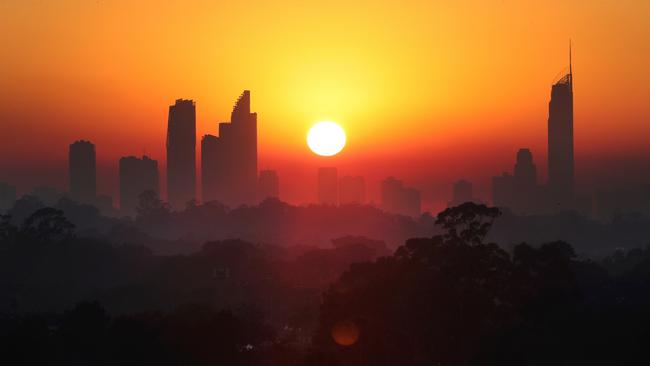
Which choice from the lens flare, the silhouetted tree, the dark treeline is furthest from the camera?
the silhouetted tree

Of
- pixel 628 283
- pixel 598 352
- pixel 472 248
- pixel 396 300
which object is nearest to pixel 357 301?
pixel 396 300

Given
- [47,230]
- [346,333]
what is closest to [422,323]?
[346,333]

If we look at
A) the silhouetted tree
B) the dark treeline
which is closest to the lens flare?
the dark treeline

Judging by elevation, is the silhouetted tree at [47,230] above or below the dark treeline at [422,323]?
above

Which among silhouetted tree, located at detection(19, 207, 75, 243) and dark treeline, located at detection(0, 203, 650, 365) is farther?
silhouetted tree, located at detection(19, 207, 75, 243)

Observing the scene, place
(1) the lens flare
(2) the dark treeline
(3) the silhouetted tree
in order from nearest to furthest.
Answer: (2) the dark treeline < (1) the lens flare < (3) the silhouetted tree

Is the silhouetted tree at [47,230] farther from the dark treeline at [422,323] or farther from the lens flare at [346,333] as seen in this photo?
the lens flare at [346,333]

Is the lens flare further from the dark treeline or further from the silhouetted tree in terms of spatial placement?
the silhouetted tree

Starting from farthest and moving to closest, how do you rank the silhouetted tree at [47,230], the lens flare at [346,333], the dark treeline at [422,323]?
the silhouetted tree at [47,230] < the lens flare at [346,333] < the dark treeline at [422,323]

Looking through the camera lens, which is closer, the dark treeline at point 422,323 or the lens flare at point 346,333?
the dark treeline at point 422,323

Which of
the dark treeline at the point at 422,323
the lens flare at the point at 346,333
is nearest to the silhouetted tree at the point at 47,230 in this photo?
the dark treeline at the point at 422,323

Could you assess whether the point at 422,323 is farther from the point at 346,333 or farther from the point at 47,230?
the point at 47,230
